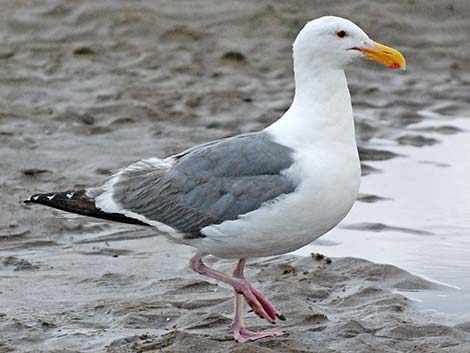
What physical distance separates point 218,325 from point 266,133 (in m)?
1.19

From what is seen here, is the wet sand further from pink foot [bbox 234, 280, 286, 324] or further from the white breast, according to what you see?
the white breast

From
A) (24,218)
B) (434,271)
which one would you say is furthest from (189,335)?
(24,218)

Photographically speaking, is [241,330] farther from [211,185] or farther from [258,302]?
[211,185]

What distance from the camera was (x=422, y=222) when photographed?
9438mm

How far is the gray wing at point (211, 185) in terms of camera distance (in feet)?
22.7

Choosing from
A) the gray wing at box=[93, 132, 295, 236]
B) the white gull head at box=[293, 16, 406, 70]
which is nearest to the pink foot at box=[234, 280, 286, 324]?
the gray wing at box=[93, 132, 295, 236]

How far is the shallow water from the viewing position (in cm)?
822

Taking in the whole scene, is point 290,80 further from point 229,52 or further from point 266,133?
point 266,133

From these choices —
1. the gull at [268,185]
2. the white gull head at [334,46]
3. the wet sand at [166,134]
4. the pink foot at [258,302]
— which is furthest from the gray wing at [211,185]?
the wet sand at [166,134]

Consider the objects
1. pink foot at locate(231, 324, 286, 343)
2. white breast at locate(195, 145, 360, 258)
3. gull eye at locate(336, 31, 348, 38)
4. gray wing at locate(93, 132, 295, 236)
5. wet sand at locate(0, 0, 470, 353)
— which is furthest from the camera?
wet sand at locate(0, 0, 470, 353)

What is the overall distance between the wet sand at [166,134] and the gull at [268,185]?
1.84 feet

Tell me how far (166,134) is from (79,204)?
430 centimetres

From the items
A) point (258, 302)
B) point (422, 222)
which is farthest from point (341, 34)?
point (422, 222)

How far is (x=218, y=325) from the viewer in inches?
290
